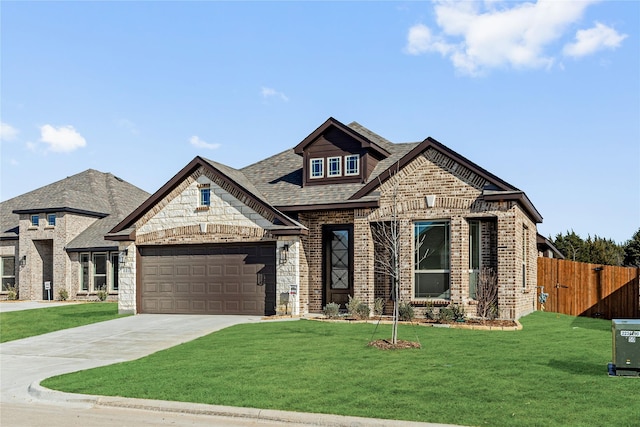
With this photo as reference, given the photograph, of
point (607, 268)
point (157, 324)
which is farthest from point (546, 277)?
point (157, 324)

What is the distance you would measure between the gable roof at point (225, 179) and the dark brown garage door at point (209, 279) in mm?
1004

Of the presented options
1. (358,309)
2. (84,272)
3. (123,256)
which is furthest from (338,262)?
(84,272)

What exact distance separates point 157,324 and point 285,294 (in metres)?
4.26

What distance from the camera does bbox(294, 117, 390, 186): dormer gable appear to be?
72.9 ft

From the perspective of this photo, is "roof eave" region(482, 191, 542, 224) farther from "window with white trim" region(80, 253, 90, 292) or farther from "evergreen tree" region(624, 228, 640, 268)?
"evergreen tree" region(624, 228, 640, 268)

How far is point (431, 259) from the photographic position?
1953cm

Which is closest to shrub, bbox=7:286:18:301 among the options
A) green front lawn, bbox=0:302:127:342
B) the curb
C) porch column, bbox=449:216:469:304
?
green front lawn, bbox=0:302:127:342

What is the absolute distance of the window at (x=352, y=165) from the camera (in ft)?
73.5

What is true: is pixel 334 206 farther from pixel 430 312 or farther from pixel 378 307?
pixel 430 312

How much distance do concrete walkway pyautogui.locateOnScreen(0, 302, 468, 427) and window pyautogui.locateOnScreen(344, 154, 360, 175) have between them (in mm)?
6369

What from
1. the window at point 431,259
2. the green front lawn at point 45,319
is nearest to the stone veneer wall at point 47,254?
the green front lawn at point 45,319

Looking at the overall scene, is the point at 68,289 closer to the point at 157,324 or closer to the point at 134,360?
the point at 157,324

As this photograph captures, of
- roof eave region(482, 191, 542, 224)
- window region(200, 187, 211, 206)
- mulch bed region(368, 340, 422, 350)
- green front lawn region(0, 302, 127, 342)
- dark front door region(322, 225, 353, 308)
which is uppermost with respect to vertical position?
window region(200, 187, 211, 206)

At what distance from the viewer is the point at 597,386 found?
930cm
